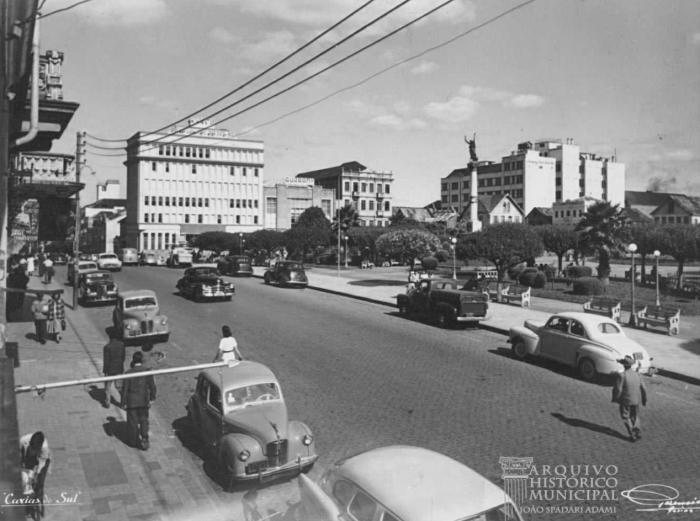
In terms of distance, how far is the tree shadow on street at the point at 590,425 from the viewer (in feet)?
36.0

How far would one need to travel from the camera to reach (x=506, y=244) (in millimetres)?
33844

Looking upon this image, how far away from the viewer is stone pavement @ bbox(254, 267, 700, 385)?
1662 centimetres

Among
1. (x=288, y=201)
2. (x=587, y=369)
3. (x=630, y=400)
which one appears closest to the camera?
(x=630, y=400)

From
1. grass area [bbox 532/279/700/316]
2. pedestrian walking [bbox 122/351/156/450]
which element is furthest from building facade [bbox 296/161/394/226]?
pedestrian walking [bbox 122/351/156/450]

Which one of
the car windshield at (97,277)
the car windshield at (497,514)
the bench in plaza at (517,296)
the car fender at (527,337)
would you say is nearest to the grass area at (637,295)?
the bench in plaza at (517,296)

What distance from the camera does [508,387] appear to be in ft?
46.8

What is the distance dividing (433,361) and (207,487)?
29.9 feet

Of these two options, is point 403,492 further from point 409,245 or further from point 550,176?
point 550,176

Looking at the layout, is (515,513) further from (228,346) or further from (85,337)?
(85,337)

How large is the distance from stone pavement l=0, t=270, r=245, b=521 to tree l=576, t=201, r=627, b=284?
31.3 metres

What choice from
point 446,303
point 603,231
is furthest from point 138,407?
point 603,231

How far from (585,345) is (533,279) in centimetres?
2337

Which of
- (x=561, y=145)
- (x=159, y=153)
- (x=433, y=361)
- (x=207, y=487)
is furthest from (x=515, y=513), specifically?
(x=561, y=145)

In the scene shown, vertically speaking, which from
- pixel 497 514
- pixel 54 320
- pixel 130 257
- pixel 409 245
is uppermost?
pixel 409 245
